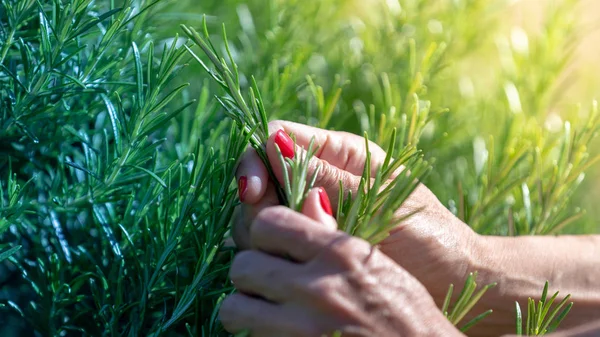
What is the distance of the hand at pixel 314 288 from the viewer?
598 millimetres

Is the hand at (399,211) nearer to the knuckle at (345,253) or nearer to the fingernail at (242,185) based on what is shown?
the fingernail at (242,185)

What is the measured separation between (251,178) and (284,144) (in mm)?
54

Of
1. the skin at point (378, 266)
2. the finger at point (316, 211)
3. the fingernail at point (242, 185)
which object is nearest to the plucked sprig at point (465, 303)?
the skin at point (378, 266)

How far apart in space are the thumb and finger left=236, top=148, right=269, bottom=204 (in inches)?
0.6

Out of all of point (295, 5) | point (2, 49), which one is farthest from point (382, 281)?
point (295, 5)

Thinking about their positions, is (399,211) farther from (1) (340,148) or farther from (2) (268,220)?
(2) (268,220)

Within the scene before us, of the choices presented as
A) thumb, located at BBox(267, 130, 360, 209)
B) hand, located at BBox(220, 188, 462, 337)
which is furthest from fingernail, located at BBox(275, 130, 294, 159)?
hand, located at BBox(220, 188, 462, 337)

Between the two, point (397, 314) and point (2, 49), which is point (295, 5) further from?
point (397, 314)

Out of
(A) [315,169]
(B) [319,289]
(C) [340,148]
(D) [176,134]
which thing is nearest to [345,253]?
(B) [319,289]

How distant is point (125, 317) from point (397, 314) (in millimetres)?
350

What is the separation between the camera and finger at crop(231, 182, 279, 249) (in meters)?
0.76

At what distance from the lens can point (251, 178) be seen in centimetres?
73

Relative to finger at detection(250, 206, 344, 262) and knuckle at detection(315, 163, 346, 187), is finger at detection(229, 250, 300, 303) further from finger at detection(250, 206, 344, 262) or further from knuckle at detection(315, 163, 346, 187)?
knuckle at detection(315, 163, 346, 187)

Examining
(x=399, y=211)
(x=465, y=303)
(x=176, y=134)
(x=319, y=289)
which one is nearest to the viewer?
(x=319, y=289)
